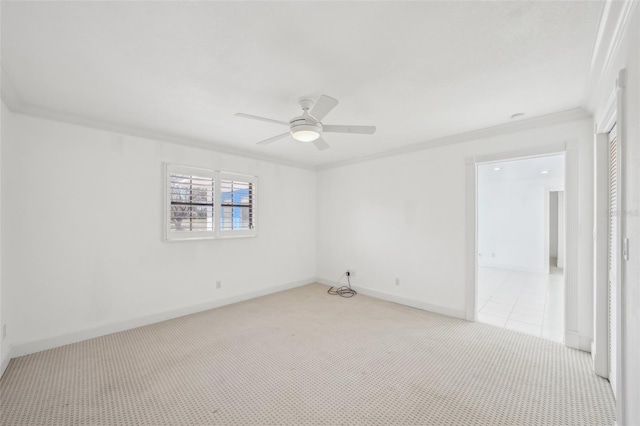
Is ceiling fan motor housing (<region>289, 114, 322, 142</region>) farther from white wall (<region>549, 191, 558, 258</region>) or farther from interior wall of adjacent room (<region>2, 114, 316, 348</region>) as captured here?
white wall (<region>549, 191, 558, 258</region>)

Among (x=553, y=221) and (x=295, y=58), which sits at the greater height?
(x=295, y=58)

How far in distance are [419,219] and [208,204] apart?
10.7 feet

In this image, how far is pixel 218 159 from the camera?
415 cm

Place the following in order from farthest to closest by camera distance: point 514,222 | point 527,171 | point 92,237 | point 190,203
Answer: point 514,222 < point 527,171 < point 190,203 < point 92,237

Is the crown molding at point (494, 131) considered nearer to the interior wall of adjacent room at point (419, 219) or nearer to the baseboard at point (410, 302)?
the interior wall of adjacent room at point (419, 219)

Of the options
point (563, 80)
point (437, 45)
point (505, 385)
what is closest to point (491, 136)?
point (563, 80)

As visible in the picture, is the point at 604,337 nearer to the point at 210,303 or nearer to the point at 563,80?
the point at 563,80

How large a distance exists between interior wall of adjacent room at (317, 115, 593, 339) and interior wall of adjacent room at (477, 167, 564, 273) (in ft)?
11.3

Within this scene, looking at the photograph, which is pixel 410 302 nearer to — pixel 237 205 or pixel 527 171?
pixel 237 205

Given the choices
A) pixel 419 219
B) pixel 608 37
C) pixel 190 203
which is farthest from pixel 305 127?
pixel 419 219

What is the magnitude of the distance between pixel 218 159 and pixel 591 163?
4.63 meters

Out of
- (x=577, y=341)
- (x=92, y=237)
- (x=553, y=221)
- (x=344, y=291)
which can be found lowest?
(x=344, y=291)

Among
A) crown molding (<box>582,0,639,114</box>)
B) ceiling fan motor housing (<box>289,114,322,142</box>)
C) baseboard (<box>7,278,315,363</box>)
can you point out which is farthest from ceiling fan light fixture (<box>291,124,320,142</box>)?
baseboard (<box>7,278,315,363</box>)

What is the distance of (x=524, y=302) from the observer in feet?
14.1
